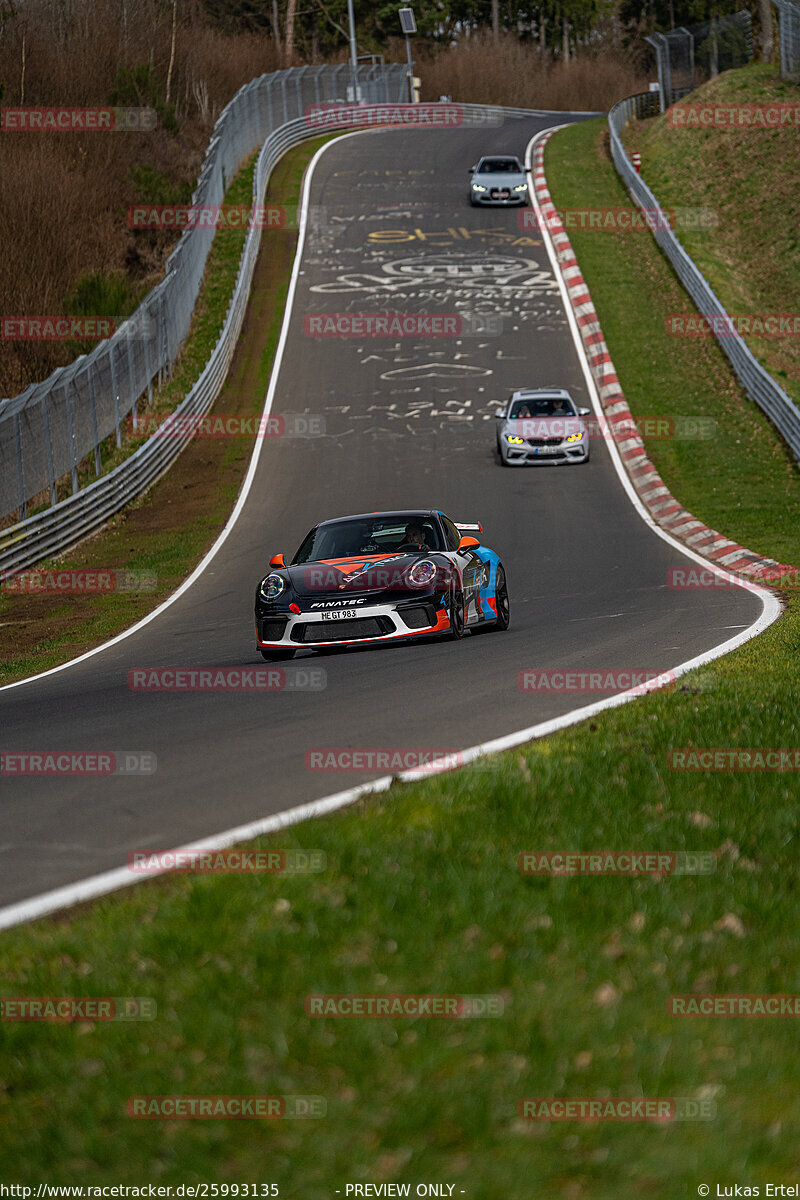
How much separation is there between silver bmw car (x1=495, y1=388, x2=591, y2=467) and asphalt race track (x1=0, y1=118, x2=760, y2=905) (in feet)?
1.64

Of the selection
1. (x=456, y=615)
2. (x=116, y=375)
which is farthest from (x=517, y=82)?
(x=456, y=615)

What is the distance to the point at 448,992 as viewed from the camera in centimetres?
392

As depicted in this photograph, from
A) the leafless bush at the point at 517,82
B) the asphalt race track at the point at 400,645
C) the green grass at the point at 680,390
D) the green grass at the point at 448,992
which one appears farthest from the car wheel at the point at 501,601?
the leafless bush at the point at 517,82

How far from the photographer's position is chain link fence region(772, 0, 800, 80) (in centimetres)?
5234

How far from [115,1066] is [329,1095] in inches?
24.7

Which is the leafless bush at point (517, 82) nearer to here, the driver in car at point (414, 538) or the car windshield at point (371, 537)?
the car windshield at point (371, 537)

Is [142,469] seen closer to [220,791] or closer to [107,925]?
[220,791]

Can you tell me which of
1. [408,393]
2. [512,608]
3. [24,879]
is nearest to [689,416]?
[408,393]

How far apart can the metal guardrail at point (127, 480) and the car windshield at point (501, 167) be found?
328 inches

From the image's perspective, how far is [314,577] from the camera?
1260 cm

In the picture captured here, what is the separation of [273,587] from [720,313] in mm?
25427

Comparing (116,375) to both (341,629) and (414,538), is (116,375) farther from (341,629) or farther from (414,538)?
(341,629)

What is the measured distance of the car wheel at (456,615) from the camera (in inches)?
499

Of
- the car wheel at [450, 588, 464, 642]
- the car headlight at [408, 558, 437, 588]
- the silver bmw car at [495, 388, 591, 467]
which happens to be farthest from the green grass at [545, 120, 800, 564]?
the car headlight at [408, 558, 437, 588]
